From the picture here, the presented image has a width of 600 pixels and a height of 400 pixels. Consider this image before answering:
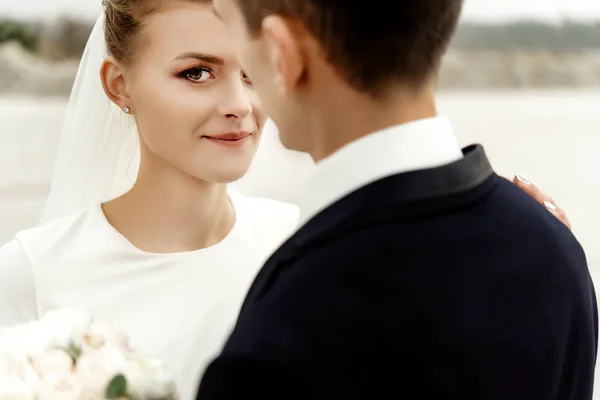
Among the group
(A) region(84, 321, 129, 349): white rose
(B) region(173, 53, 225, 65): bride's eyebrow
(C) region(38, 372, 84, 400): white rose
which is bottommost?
(C) region(38, 372, 84, 400): white rose

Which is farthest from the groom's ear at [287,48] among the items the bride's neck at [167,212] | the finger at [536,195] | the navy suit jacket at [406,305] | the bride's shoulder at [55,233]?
the bride's shoulder at [55,233]

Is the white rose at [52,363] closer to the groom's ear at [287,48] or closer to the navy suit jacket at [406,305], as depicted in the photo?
the navy suit jacket at [406,305]

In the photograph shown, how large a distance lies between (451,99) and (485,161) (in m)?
1.44

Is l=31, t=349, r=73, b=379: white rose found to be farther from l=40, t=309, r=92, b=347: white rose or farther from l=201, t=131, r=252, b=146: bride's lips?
l=201, t=131, r=252, b=146: bride's lips

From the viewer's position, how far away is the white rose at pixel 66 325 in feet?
2.77

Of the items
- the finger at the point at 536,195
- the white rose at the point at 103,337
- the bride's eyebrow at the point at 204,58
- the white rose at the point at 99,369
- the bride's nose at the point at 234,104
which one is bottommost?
the white rose at the point at 99,369

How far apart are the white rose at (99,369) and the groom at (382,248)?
195mm

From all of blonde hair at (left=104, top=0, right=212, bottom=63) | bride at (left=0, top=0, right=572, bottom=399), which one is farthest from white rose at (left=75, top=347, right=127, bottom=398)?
blonde hair at (left=104, top=0, right=212, bottom=63)

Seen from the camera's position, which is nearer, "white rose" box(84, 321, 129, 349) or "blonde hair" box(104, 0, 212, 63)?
"white rose" box(84, 321, 129, 349)

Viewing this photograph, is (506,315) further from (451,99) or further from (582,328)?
(451,99)

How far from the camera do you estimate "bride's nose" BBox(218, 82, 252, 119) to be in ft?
3.63

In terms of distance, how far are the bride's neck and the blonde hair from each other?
0.17m

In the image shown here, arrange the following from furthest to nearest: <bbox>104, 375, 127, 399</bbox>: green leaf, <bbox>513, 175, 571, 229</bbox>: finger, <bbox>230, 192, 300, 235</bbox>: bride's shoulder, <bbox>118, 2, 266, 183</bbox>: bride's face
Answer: <bbox>230, 192, 300, 235</bbox>: bride's shoulder, <bbox>118, 2, 266, 183</bbox>: bride's face, <bbox>513, 175, 571, 229</bbox>: finger, <bbox>104, 375, 127, 399</bbox>: green leaf

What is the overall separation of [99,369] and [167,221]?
0.43 meters
